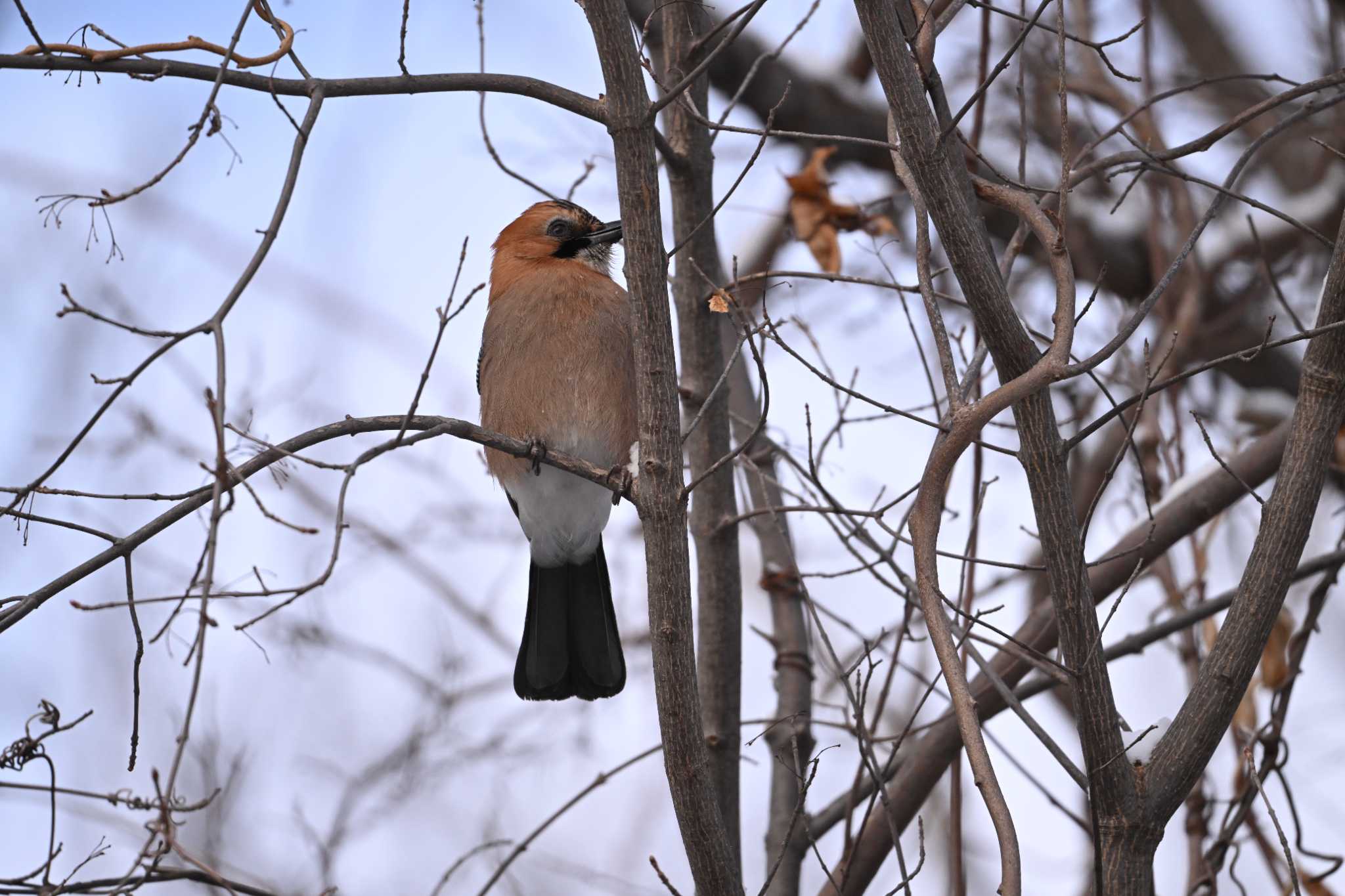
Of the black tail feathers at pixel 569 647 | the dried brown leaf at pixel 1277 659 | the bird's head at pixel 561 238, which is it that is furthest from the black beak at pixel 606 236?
the dried brown leaf at pixel 1277 659

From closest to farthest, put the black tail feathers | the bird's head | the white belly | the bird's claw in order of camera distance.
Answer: the bird's claw < the black tail feathers < the white belly < the bird's head

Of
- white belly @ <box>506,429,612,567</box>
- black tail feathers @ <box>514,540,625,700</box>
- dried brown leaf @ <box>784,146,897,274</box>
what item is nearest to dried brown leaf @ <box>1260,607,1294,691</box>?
dried brown leaf @ <box>784,146,897,274</box>

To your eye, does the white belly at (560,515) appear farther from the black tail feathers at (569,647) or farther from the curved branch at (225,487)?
the curved branch at (225,487)

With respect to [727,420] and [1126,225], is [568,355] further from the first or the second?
[1126,225]

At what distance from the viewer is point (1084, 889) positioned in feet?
15.2

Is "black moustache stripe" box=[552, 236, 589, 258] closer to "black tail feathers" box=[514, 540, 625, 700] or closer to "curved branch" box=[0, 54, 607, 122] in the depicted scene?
"black tail feathers" box=[514, 540, 625, 700]

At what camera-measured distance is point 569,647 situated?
166 inches

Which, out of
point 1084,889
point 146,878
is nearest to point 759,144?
point 146,878

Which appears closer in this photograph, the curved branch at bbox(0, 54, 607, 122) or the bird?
the curved branch at bbox(0, 54, 607, 122)

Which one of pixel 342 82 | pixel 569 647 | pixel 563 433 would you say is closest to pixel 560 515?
pixel 563 433

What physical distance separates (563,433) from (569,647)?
0.72 metres

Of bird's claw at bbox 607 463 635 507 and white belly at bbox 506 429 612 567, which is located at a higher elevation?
white belly at bbox 506 429 612 567

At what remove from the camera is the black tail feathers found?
13.6 feet

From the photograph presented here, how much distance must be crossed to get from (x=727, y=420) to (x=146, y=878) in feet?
6.78
